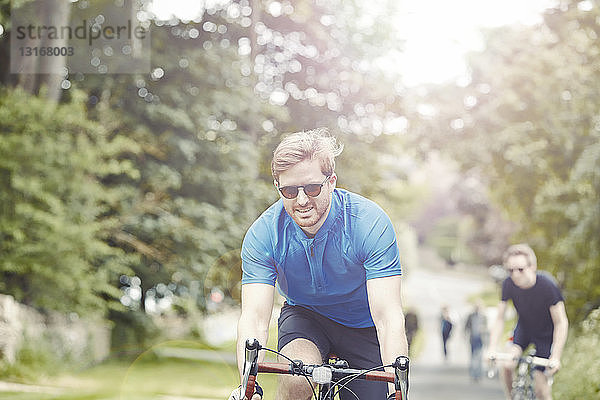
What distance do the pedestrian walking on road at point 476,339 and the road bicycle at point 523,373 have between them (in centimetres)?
1012

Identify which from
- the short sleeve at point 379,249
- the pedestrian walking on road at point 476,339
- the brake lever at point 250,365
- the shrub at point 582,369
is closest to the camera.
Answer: the brake lever at point 250,365

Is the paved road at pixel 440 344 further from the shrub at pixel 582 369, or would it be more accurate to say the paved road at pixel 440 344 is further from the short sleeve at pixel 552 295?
the short sleeve at pixel 552 295

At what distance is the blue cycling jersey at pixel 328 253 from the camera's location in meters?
3.68

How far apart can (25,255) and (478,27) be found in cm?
Answer: 1450

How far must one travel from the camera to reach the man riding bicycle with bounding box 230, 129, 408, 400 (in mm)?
3564

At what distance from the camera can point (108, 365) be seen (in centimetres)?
1998

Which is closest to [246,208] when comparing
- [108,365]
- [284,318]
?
[108,365]

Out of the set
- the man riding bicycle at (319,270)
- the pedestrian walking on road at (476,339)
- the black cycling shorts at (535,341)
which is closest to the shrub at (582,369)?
the black cycling shorts at (535,341)

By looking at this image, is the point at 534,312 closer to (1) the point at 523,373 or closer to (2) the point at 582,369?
(1) the point at 523,373

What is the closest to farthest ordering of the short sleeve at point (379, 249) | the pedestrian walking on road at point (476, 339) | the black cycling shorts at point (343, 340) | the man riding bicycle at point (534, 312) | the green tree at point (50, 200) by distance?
1. the short sleeve at point (379, 249)
2. the black cycling shorts at point (343, 340)
3. the man riding bicycle at point (534, 312)
4. the green tree at point (50, 200)
5. the pedestrian walking on road at point (476, 339)

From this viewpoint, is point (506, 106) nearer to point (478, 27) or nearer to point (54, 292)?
point (478, 27)

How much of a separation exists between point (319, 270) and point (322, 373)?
0.64 meters

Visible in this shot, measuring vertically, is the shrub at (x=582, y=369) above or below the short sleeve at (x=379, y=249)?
below

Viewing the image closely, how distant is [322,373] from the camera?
3287mm
